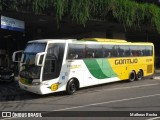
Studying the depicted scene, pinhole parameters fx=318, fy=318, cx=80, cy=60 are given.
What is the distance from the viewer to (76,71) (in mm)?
17281

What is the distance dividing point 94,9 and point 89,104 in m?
11.7

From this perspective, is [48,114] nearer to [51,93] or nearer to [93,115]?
[93,115]

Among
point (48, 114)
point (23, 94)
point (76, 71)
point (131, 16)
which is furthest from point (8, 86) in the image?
point (131, 16)

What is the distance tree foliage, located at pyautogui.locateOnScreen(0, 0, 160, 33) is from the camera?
21.1 meters

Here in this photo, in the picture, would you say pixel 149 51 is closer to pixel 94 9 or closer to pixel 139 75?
pixel 139 75

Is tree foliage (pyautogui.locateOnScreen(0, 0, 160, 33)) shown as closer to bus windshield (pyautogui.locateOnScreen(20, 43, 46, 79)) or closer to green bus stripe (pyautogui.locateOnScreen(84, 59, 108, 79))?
green bus stripe (pyautogui.locateOnScreen(84, 59, 108, 79))

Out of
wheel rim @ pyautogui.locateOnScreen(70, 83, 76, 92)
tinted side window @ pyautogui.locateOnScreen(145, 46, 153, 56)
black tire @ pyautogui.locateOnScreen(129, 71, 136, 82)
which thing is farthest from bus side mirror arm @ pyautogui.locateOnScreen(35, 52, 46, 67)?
tinted side window @ pyautogui.locateOnScreen(145, 46, 153, 56)

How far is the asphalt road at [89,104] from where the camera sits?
442 inches

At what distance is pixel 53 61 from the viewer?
15891 mm

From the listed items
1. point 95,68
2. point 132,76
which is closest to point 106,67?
point 95,68

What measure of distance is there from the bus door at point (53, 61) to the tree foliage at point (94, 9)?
590cm

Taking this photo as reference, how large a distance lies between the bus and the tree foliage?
13.0ft

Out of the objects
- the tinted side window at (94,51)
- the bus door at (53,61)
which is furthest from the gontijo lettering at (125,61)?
the bus door at (53,61)

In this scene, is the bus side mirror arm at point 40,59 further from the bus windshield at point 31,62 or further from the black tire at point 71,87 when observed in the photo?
the black tire at point 71,87
